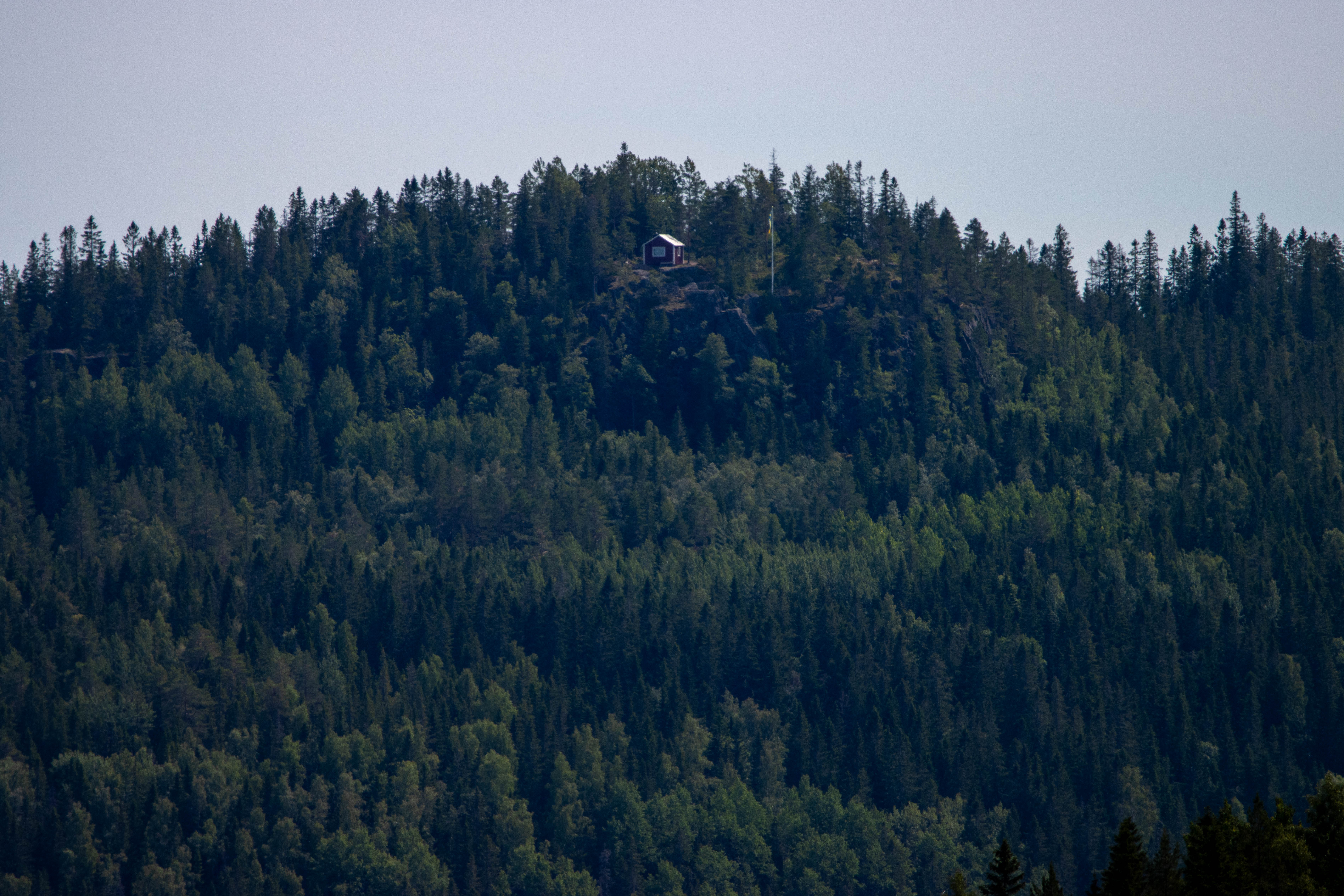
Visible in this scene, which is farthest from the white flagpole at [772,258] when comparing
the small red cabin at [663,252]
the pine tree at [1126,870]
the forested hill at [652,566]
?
the pine tree at [1126,870]

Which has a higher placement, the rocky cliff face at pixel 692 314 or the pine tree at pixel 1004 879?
the rocky cliff face at pixel 692 314

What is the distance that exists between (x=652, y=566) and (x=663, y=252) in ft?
130

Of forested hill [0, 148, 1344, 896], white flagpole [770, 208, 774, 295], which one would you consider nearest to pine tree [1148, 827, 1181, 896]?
forested hill [0, 148, 1344, 896]

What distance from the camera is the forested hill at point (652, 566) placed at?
135375 millimetres

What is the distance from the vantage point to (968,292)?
615 feet

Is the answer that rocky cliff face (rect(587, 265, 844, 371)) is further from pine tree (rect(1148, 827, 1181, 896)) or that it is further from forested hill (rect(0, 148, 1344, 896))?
pine tree (rect(1148, 827, 1181, 896))


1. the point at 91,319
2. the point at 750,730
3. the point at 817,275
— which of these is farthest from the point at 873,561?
the point at 91,319

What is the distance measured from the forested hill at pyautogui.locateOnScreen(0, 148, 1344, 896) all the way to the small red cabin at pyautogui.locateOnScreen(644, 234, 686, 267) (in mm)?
1556

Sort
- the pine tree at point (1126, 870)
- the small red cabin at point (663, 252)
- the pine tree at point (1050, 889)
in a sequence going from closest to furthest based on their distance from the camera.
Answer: the pine tree at point (1050, 889), the pine tree at point (1126, 870), the small red cabin at point (663, 252)

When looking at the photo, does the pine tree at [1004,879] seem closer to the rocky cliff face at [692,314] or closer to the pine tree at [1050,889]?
the pine tree at [1050,889]

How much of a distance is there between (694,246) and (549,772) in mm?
68840

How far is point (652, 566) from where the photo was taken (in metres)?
162

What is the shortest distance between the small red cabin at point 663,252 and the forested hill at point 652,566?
156 centimetres

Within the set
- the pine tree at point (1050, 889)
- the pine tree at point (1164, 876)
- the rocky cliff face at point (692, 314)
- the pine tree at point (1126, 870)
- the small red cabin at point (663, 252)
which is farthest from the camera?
the small red cabin at point (663, 252)
